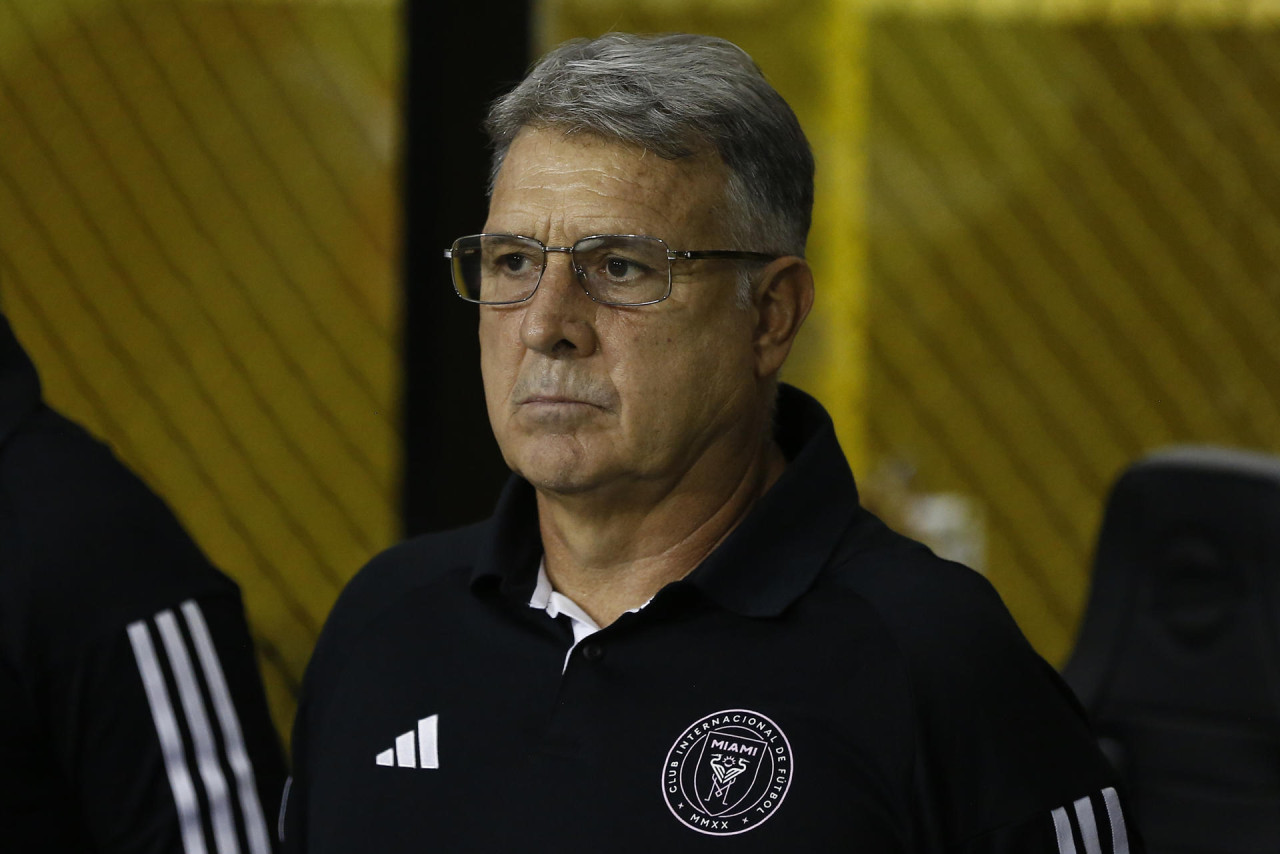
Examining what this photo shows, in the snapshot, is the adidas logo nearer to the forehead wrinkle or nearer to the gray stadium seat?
the forehead wrinkle

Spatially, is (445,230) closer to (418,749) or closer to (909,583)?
(418,749)

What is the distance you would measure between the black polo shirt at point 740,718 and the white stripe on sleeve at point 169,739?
0.10 m

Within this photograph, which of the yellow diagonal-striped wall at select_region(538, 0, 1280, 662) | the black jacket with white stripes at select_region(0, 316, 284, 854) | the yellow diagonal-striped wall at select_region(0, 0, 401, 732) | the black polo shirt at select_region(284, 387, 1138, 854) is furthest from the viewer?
the yellow diagonal-striped wall at select_region(538, 0, 1280, 662)

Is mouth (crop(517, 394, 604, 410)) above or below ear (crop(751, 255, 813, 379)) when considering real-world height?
below

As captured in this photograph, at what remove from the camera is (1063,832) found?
1.36 metres

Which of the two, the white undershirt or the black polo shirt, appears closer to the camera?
the black polo shirt

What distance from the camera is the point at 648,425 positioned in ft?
4.93

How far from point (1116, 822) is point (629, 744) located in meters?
0.43

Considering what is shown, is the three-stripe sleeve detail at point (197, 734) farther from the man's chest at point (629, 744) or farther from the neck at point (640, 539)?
the neck at point (640, 539)

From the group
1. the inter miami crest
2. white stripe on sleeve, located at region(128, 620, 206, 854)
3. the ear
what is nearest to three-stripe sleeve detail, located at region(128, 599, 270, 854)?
white stripe on sleeve, located at region(128, 620, 206, 854)

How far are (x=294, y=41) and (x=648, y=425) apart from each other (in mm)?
2007

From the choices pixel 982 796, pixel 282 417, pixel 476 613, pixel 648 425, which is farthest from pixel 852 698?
pixel 282 417

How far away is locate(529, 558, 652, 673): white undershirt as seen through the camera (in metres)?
1.53

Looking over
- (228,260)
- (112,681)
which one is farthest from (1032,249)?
(112,681)
